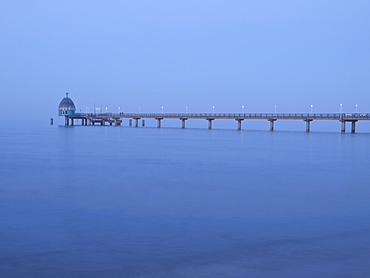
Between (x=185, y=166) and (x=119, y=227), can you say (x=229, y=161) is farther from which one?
(x=119, y=227)

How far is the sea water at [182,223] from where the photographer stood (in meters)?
8.86

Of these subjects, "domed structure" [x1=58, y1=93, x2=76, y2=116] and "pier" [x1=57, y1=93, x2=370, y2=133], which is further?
"domed structure" [x1=58, y1=93, x2=76, y2=116]

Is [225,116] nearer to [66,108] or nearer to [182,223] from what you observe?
[66,108]

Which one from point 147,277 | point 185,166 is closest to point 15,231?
point 147,277

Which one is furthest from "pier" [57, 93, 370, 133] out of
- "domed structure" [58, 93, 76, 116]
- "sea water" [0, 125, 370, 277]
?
"sea water" [0, 125, 370, 277]

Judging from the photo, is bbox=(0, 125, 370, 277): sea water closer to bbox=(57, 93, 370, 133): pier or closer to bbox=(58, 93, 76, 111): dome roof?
bbox=(57, 93, 370, 133): pier

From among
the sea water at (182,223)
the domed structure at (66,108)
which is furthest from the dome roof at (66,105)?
→ the sea water at (182,223)

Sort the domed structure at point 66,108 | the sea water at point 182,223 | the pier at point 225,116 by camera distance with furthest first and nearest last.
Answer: the domed structure at point 66,108 < the pier at point 225,116 < the sea water at point 182,223

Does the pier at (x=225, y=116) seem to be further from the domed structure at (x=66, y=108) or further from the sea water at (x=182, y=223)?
the sea water at (x=182, y=223)

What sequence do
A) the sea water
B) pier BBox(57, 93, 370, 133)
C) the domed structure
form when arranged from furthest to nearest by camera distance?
the domed structure → pier BBox(57, 93, 370, 133) → the sea water

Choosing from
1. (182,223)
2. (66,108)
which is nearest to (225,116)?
(66,108)

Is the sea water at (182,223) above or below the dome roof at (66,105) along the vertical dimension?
below

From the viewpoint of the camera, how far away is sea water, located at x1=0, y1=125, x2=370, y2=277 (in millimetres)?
8859

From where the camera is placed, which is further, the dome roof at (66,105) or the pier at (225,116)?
the dome roof at (66,105)
